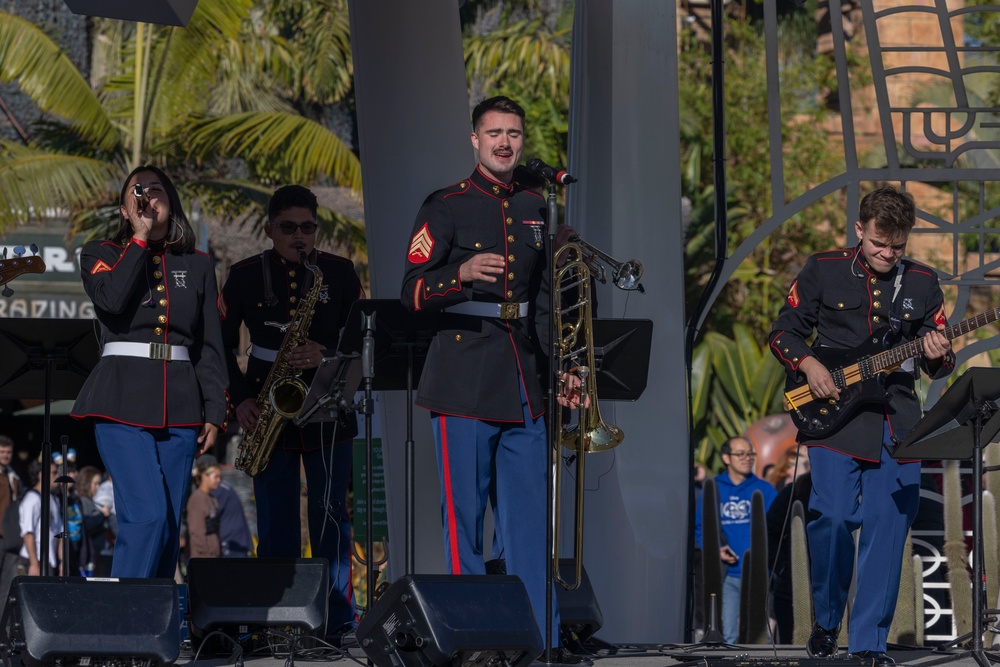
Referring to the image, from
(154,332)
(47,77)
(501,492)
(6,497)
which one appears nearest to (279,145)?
(47,77)

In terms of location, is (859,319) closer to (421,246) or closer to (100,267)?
(421,246)

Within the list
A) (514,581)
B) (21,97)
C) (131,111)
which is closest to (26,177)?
(131,111)

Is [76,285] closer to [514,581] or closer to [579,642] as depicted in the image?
[579,642]

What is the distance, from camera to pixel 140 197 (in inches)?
243

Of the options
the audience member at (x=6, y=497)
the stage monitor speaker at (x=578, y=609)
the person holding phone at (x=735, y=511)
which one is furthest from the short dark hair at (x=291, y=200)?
the audience member at (x=6, y=497)

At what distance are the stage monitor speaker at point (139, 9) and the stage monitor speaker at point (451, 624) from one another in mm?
2896

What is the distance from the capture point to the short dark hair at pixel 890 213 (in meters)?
6.45

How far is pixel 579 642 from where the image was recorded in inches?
283

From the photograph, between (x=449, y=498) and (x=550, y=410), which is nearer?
(x=550, y=410)

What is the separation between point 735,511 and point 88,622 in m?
6.50

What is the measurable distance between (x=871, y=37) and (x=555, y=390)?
455 centimetres

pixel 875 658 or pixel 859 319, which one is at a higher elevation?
pixel 859 319

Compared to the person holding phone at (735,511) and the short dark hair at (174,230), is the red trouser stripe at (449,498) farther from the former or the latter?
the person holding phone at (735,511)

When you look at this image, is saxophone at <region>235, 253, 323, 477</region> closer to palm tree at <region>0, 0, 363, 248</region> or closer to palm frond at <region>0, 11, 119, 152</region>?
palm tree at <region>0, 0, 363, 248</region>
